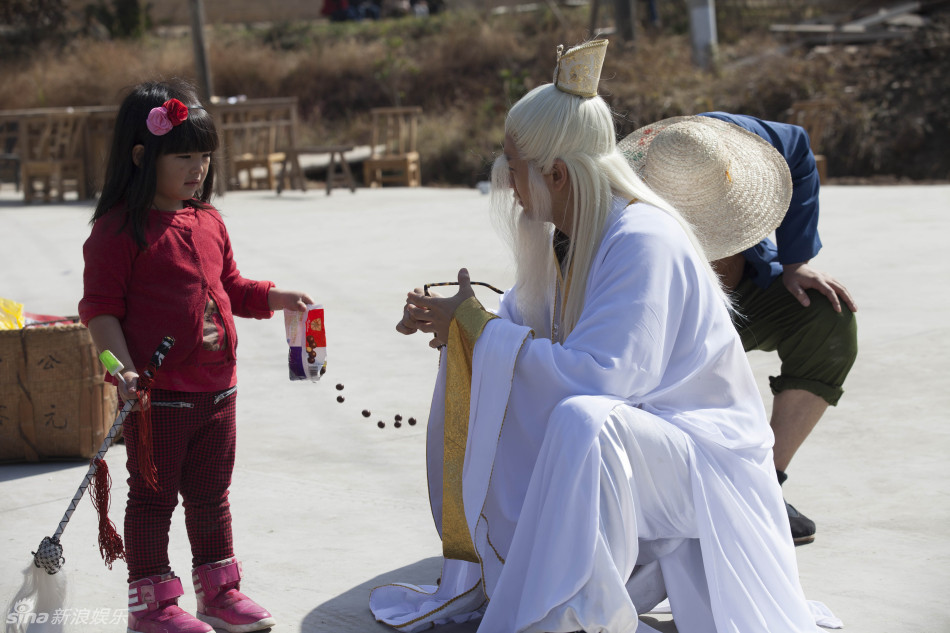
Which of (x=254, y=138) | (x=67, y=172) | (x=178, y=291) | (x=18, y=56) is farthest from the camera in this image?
(x=18, y=56)

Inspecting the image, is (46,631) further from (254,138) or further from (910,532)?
(254,138)

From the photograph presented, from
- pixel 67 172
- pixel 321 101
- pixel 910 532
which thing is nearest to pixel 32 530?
pixel 910 532

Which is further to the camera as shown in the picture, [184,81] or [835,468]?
[835,468]

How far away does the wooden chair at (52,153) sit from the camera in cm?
1534

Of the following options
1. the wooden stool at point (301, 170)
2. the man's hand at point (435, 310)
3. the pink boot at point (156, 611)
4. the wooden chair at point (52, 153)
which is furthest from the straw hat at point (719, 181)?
the wooden chair at point (52, 153)

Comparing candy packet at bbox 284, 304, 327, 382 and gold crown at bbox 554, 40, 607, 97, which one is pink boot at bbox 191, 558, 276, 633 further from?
gold crown at bbox 554, 40, 607, 97

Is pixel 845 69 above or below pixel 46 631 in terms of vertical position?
above

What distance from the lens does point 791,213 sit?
12.9 ft

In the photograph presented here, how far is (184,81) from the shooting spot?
341 centimetres

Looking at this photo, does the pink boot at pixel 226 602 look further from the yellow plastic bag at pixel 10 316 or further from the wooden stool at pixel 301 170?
the wooden stool at pixel 301 170

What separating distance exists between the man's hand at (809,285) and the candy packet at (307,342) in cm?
163

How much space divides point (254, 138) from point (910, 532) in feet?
49.5

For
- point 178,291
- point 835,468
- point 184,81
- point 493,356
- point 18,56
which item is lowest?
point 835,468

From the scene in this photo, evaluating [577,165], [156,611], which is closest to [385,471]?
[156,611]
